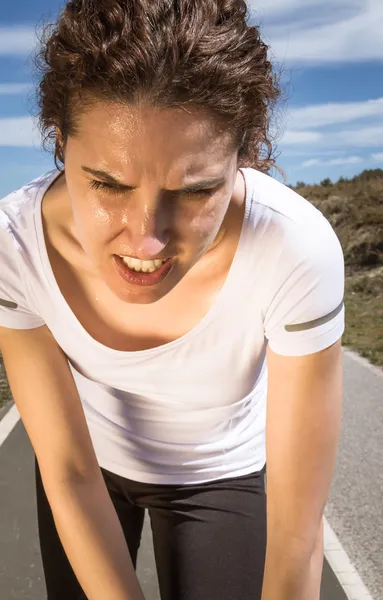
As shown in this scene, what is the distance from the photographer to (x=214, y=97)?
5.52 feet

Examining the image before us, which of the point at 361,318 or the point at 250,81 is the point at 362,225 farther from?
the point at 250,81

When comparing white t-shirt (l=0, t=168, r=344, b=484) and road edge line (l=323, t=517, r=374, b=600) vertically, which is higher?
white t-shirt (l=0, t=168, r=344, b=484)

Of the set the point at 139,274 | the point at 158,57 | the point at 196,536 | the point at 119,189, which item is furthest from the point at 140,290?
the point at 196,536

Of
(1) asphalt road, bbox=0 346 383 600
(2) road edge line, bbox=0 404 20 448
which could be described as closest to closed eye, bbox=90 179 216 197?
(1) asphalt road, bbox=0 346 383 600

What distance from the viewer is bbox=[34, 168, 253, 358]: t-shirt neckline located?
2.05 metres

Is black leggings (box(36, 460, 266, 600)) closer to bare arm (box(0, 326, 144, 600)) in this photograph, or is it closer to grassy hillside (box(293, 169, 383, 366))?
bare arm (box(0, 326, 144, 600))

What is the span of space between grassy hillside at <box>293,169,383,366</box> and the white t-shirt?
632 centimetres

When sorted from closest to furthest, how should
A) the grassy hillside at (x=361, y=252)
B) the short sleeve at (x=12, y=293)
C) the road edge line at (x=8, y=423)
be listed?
the short sleeve at (x=12, y=293) < the road edge line at (x=8, y=423) < the grassy hillside at (x=361, y=252)

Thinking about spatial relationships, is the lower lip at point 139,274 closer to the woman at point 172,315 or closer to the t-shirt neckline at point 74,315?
the woman at point 172,315

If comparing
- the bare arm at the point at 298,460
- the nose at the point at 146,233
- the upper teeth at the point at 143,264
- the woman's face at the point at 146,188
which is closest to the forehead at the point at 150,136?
the woman's face at the point at 146,188

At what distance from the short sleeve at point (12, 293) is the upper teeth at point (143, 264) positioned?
1.45 ft

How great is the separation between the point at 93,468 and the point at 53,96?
3.76ft

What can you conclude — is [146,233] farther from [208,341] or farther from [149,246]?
[208,341]

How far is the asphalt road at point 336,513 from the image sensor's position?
12.6 feet
